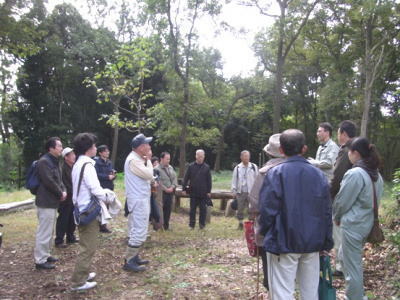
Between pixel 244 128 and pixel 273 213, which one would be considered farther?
pixel 244 128

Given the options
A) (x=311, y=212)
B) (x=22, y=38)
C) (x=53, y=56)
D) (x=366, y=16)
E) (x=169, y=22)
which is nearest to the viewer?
(x=311, y=212)

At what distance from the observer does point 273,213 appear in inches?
117

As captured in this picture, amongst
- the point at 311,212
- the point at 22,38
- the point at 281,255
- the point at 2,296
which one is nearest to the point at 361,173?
the point at 311,212

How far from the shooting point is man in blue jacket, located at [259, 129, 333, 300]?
293 centimetres

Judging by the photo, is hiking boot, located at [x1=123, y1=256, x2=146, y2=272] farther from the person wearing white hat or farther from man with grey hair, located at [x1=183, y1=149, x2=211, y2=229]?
man with grey hair, located at [x1=183, y1=149, x2=211, y2=229]

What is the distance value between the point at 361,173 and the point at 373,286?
187 cm

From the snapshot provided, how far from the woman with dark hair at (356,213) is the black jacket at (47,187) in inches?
169

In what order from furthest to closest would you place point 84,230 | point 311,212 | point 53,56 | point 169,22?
point 53,56 < point 169,22 < point 84,230 < point 311,212

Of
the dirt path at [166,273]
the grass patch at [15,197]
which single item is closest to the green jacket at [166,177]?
the dirt path at [166,273]

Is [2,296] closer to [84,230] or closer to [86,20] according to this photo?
[84,230]

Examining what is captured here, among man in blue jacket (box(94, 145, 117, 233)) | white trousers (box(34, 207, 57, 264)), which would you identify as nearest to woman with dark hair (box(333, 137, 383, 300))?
white trousers (box(34, 207, 57, 264))

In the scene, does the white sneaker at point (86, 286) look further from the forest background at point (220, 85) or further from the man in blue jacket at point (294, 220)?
the forest background at point (220, 85)

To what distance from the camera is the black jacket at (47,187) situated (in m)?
5.69

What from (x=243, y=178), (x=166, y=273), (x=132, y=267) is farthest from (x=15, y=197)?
(x=166, y=273)
